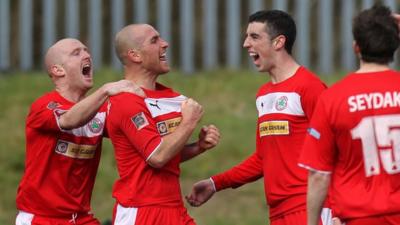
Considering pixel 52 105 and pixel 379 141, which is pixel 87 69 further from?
pixel 379 141

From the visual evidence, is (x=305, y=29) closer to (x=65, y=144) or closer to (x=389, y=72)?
(x=65, y=144)

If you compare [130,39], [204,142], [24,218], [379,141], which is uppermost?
[130,39]

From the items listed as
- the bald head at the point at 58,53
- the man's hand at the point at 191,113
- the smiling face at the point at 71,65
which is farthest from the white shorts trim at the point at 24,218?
the man's hand at the point at 191,113

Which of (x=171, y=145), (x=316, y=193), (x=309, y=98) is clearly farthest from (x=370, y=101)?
(x=171, y=145)

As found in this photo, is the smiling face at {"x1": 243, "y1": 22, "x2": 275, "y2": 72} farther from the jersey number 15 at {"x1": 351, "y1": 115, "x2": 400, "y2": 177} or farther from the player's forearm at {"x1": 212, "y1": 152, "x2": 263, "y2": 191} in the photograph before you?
the jersey number 15 at {"x1": 351, "y1": 115, "x2": 400, "y2": 177}

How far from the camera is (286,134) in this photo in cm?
884

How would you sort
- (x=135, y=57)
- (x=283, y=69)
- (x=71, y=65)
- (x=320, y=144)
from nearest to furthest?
(x=320, y=144) → (x=283, y=69) → (x=135, y=57) → (x=71, y=65)

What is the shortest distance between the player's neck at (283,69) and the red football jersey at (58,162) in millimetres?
1323

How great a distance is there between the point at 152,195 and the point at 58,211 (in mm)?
810

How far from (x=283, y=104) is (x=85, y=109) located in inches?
51.8

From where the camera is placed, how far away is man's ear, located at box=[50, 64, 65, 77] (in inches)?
374

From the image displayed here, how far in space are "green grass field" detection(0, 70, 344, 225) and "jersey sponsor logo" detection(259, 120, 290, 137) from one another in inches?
197

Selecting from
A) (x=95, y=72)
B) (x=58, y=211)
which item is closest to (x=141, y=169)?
(x=58, y=211)

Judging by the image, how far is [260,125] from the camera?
29.6ft
